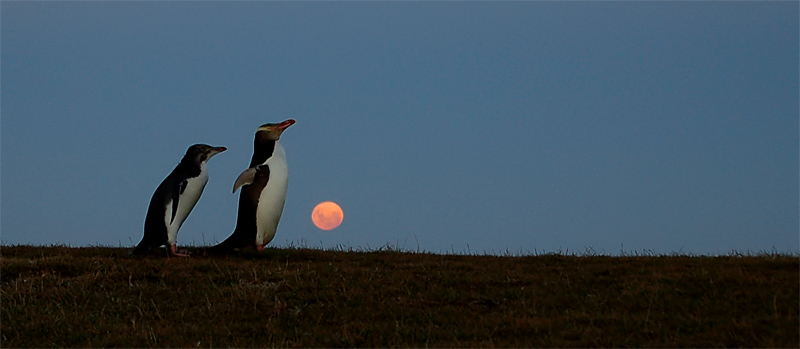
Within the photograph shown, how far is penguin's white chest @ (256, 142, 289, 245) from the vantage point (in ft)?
55.3

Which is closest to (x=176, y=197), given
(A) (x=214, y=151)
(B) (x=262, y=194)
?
(A) (x=214, y=151)

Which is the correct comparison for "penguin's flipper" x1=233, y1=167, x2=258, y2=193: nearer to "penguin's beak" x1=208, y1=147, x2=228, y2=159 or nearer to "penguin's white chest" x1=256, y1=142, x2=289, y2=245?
"penguin's white chest" x1=256, y1=142, x2=289, y2=245

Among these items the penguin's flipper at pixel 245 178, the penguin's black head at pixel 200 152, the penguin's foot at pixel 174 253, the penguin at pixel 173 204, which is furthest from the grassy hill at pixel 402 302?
the penguin's black head at pixel 200 152

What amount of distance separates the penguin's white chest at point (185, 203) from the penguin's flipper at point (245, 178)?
89cm

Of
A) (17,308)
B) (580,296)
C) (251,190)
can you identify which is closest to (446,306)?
(580,296)

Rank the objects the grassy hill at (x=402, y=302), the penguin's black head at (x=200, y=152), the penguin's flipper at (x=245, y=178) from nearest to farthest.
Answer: the grassy hill at (x=402, y=302) → the penguin's flipper at (x=245, y=178) → the penguin's black head at (x=200, y=152)

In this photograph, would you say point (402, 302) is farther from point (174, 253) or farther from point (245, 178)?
point (174, 253)

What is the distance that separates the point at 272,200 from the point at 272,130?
148 centimetres

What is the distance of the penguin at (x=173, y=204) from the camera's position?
54.2ft

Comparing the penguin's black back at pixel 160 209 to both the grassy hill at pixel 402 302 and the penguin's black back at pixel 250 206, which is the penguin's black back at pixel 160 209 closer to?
the grassy hill at pixel 402 302

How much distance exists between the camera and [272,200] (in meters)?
16.9

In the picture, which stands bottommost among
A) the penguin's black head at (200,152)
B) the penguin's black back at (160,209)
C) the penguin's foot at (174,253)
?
the penguin's foot at (174,253)

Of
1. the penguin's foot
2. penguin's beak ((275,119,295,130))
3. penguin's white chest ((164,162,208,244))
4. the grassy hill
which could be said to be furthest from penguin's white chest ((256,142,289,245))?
the penguin's foot

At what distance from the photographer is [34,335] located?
1288cm
